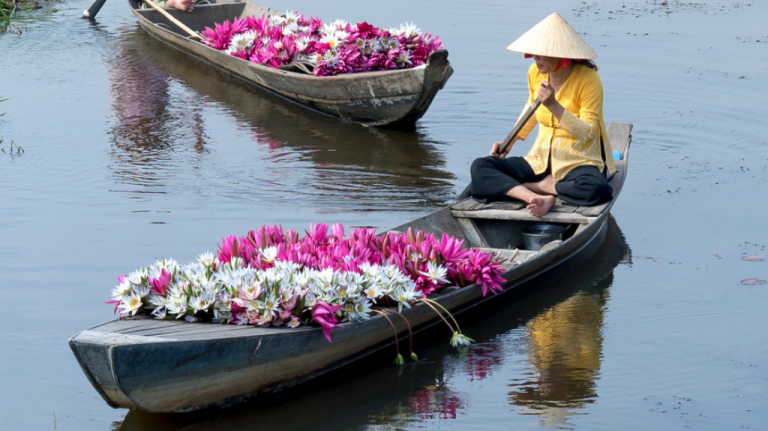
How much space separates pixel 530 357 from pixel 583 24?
28.2 feet

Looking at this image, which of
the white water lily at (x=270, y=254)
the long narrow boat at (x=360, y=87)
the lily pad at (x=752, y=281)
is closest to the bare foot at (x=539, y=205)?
the lily pad at (x=752, y=281)

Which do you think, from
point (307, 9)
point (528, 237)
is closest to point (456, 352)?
point (528, 237)

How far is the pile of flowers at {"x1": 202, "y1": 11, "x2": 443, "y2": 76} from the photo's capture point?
7.34 metres

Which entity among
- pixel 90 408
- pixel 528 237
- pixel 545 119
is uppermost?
pixel 545 119

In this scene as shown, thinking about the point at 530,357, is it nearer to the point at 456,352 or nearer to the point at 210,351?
the point at 456,352

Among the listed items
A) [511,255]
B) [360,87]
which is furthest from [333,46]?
[511,255]

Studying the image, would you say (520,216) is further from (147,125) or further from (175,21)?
(175,21)

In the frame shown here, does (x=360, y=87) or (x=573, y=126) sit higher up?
(x=573, y=126)

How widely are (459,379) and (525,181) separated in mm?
1747

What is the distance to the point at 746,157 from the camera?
6.79 m

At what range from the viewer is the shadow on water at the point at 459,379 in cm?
335

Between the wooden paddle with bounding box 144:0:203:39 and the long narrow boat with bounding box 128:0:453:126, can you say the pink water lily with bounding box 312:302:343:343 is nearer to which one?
the long narrow boat with bounding box 128:0:453:126

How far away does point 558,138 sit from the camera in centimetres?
480

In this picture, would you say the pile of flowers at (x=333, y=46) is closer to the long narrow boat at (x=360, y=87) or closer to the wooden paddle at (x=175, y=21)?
the long narrow boat at (x=360, y=87)
